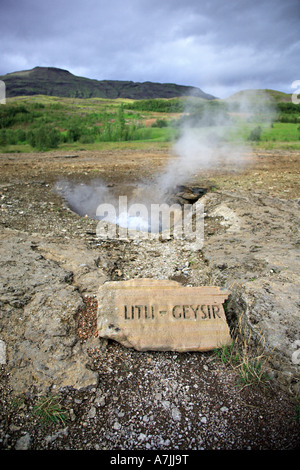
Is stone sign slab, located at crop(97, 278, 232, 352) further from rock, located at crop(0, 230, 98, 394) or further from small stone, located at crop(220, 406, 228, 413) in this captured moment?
small stone, located at crop(220, 406, 228, 413)

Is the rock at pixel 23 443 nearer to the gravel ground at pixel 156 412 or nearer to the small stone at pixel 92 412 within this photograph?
the gravel ground at pixel 156 412

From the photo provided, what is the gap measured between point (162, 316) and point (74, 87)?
69.7 m

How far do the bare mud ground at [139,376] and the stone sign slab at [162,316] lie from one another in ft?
0.38

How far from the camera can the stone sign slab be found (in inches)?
91.7

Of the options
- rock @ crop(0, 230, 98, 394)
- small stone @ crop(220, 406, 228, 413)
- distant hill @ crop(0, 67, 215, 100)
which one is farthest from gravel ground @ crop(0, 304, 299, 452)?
distant hill @ crop(0, 67, 215, 100)

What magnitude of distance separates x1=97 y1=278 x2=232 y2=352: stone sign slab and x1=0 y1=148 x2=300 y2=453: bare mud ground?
117 millimetres

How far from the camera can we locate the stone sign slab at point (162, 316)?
2330 mm

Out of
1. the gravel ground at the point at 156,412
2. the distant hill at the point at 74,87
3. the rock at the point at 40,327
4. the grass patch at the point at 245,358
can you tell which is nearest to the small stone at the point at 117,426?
the gravel ground at the point at 156,412

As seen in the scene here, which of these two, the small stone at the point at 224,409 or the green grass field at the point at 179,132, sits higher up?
the green grass field at the point at 179,132

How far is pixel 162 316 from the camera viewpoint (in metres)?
2.47

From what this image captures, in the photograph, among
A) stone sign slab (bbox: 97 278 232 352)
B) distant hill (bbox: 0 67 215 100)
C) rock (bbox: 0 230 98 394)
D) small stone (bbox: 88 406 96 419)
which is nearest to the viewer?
small stone (bbox: 88 406 96 419)

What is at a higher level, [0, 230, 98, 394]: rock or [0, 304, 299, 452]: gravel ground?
[0, 230, 98, 394]: rock

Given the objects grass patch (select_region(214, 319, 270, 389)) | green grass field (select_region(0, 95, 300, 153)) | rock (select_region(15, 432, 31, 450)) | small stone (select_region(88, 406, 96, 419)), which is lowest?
rock (select_region(15, 432, 31, 450))
